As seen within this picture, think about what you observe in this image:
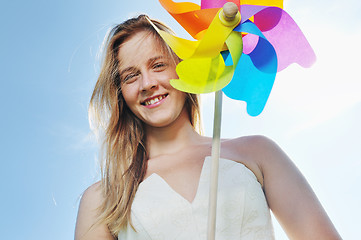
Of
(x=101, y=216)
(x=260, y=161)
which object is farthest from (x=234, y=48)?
(x=101, y=216)

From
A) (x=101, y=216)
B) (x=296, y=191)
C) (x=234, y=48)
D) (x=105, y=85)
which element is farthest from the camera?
(x=105, y=85)

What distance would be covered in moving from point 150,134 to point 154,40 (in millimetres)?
332

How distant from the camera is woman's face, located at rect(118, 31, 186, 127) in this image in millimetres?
1413

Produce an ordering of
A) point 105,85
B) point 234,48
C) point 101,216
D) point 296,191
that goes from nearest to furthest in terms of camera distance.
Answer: point 234,48 → point 296,191 → point 101,216 → point 105,85

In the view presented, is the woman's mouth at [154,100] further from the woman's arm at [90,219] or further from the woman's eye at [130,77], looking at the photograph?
the woman's arm at [90,219]

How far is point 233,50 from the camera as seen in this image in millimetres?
1152

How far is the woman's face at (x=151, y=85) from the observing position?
Answer: 55.6 inches

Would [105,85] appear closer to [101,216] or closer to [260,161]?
[101,216]

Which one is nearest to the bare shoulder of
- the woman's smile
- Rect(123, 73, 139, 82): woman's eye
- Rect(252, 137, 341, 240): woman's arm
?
Rect(252, 137, 341, 240): woman's arm

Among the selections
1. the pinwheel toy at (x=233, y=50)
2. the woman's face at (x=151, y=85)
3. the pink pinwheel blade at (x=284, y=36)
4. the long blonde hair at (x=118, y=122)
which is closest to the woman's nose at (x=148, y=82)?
the woman's face at (x=151, y=85)

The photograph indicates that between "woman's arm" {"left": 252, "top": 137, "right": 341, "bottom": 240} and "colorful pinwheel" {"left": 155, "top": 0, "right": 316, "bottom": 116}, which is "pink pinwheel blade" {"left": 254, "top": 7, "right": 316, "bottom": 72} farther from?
"woman's arm" {"left": 252, "top": 137, "right": 341, "bottom": 240}

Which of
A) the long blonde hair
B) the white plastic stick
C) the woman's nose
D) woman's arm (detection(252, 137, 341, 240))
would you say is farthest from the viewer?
the long blonde hair

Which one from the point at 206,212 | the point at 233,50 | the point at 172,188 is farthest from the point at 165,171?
the point at 233,50

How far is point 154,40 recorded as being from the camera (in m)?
1.50
